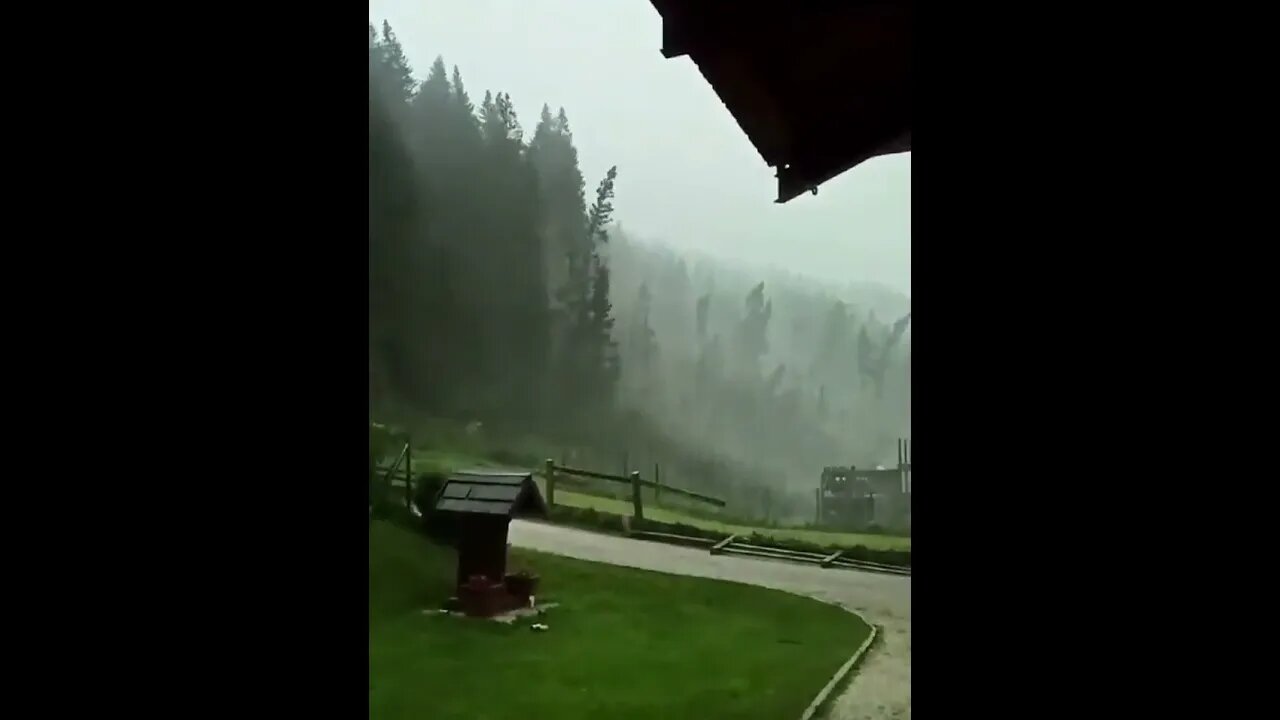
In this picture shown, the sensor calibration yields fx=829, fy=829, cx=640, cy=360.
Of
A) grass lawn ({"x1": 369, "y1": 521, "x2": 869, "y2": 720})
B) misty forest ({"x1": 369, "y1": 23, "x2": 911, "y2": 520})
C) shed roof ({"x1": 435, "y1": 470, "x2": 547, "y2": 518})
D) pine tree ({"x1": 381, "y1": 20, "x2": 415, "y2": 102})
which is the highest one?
pine tree ({"x1": 381, "y1": 20, "x2": 415, "y2": 102})

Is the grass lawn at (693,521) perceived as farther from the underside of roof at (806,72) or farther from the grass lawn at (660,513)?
the underside of roof at (806,72)

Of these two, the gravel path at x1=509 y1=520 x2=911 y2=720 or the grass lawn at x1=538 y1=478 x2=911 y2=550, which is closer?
the gravel path at x1=509 y1=520 x2=911 y2=720

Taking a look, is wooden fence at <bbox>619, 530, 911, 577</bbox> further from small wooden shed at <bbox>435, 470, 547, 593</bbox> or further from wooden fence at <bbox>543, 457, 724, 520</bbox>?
small wooden shed at <bbox>435, 470, 547, 593</bbox>

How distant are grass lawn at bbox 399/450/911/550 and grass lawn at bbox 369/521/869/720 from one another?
0.16 metres

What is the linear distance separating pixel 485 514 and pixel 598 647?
1.50 feet

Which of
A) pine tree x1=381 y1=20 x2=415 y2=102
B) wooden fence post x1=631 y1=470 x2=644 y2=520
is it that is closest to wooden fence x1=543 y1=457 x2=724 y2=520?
wooden fence post x1=631 y1=470 x2=644 y2=520

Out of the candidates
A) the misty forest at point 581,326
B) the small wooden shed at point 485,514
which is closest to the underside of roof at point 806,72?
the misty forest at point 581,326

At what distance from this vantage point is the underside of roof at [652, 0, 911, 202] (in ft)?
3.16

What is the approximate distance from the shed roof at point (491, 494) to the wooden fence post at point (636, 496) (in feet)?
0.84
